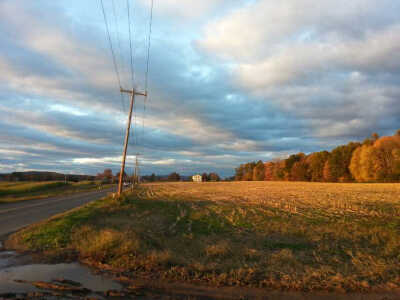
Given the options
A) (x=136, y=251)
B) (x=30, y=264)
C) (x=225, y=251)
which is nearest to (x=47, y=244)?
(x=30, y=264)

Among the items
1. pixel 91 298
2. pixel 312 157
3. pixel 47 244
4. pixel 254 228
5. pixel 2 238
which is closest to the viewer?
pixel 91 298

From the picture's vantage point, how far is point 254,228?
1352cm

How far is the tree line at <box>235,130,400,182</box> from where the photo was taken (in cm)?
7918

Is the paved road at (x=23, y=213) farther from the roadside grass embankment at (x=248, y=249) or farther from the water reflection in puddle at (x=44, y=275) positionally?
the water reflection in puddle at (x=44, y=275)

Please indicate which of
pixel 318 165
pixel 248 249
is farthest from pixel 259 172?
pixel 248 249

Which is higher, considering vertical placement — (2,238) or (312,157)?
(312,157)

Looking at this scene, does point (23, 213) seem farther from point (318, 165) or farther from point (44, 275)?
point (318, 165)

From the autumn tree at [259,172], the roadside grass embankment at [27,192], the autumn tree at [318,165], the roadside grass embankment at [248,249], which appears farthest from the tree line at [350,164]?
the roadside grass embankment at [27,192]

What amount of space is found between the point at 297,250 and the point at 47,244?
962 centimetres

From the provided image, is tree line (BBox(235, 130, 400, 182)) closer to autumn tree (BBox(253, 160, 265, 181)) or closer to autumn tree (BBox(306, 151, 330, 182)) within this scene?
autumn tree (BBox(306, 151, 330, 182))

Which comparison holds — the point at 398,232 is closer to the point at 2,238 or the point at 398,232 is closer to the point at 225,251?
the point at 225,251

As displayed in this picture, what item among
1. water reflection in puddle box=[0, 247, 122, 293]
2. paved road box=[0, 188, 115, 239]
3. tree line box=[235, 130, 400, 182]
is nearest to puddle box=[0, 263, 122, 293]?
water reflection in puddle box=[0, 247, 122, 293]

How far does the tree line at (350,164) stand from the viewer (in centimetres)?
7918

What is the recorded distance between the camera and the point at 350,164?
91062 mm
